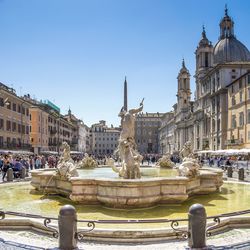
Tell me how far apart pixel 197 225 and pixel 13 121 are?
4660 centimetres

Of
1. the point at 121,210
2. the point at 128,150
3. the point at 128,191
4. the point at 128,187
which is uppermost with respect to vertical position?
the point at 128,150

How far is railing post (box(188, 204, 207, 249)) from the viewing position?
6.92 meters

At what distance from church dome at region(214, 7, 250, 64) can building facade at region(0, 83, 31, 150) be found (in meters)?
43.3

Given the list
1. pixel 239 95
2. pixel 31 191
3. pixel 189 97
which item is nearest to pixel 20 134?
pixel 239 95

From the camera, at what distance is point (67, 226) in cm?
691

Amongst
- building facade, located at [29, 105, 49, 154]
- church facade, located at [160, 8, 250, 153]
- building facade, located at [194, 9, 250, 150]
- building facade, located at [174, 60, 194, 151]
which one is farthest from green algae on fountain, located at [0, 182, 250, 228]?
building facade, located at [174, 60, 194, 151]

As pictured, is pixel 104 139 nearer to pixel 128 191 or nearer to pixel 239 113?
pixel 239 113

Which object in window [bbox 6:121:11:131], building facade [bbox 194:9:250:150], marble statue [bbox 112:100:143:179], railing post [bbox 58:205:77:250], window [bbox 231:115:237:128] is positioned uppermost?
building facade [bbox 194:9:250:150]

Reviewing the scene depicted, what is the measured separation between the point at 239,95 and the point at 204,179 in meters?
45.6

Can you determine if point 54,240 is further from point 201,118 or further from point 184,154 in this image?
point 201,118

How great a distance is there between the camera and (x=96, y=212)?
34.9 ft

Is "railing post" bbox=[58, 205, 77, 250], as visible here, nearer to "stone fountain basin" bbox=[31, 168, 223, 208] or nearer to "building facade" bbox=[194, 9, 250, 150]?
"stone fountain basin" bbox=[31, 168, 223, 208]

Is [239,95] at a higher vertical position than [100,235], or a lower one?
higher

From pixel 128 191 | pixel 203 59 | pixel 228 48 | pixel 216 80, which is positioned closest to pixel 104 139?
pixel 203 59
